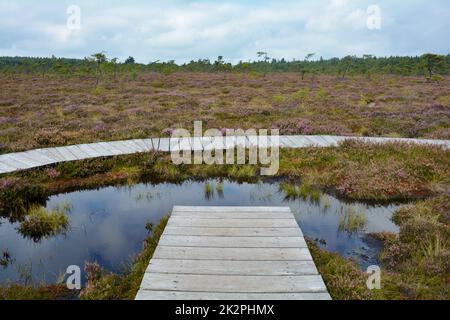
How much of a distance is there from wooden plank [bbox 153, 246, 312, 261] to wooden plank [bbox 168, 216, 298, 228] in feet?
3.13

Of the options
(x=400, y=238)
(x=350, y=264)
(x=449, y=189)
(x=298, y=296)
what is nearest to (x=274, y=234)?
(x=350, y=264)

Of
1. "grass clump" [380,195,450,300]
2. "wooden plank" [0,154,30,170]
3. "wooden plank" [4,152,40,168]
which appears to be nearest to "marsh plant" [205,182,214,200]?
"grass clump" [380,195,450,300]

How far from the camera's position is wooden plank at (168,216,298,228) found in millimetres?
6711

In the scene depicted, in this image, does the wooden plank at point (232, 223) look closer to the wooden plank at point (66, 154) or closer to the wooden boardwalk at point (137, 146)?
the wooden boardwalk at point (137, 146)

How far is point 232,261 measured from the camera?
536 cm

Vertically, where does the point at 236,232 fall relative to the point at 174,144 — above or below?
below

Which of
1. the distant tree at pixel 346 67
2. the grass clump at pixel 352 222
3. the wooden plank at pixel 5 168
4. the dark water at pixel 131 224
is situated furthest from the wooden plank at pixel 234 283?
the distant tree at pixel 346 67

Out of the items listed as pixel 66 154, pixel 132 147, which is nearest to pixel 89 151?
pixel 66 154

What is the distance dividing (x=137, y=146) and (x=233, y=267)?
835 cm

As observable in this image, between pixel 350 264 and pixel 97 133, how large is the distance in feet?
39.9

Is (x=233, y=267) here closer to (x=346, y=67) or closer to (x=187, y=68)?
(x=346, y=67)

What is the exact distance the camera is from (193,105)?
946 inches

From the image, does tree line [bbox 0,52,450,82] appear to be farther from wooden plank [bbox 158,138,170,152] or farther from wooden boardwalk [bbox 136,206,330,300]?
wooden boardwalk [bbox 136,206,330,300]

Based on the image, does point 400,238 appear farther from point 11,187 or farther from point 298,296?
point 11,187
